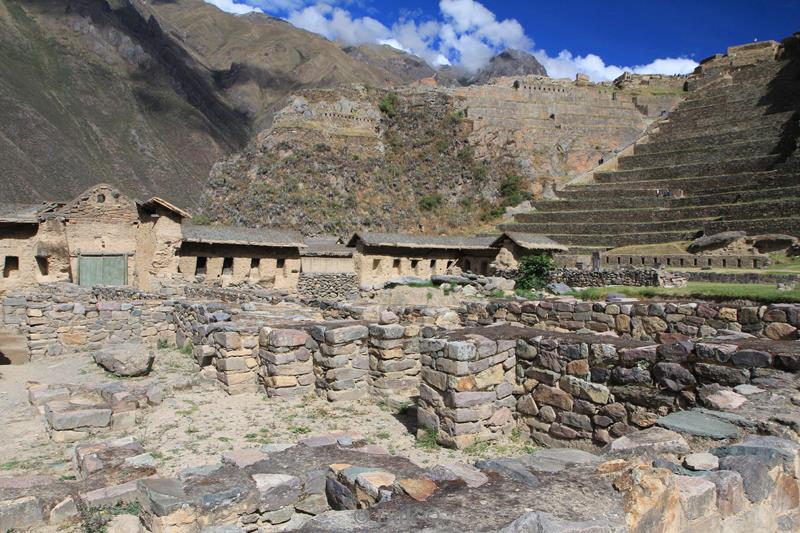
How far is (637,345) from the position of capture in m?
6.37

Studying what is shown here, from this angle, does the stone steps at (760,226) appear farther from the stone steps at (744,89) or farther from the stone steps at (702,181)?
the stone steps at (744,89)

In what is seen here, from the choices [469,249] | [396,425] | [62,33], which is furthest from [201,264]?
[62,33]

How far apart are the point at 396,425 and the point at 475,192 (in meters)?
48.8

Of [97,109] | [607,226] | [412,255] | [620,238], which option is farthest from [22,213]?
[97,109]

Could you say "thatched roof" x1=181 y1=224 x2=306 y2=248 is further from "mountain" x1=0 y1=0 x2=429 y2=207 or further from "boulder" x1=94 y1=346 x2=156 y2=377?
"mountain" x1=0 y1=0 x2=429 y2=207

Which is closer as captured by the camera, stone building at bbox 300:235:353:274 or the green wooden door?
the green wooden door

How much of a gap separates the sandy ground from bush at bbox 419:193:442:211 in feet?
149

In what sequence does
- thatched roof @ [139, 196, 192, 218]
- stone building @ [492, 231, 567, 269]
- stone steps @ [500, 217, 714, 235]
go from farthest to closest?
stone steps @ [500, 217, 714, 235] < stone building @ [492, 231, 567, 269] < thatched roof @ [139, 196, 192, 218]

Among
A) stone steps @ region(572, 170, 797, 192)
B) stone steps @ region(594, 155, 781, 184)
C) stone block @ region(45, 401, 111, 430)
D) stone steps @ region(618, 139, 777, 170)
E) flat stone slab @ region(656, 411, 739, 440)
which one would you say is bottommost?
stone block @ region(45, 401, 111, 430)

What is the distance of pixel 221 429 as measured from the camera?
7391mm

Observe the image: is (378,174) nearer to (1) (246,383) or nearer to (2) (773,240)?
(2) (773,240)

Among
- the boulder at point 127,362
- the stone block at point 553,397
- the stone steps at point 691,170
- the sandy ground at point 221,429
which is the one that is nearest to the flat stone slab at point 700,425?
the stone block at point 553,397

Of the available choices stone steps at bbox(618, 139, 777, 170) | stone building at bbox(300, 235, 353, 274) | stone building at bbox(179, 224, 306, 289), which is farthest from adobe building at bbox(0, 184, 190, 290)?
stone steps at bbox(618, 139, 777, 170)

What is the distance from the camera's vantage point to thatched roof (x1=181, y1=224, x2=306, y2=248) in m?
24.8
